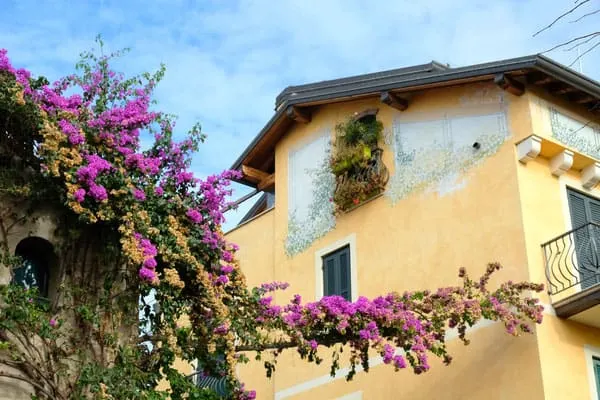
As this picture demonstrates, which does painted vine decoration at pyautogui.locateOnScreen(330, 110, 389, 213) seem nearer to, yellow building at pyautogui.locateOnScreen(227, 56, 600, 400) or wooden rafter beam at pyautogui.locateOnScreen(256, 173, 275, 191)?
yellow building at pyautogui.locateOnScreen(227, 56, 600, 400)

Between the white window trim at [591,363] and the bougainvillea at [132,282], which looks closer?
the bougainvillea at [132,282]

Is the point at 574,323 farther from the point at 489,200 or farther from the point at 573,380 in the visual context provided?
the point at 489,200

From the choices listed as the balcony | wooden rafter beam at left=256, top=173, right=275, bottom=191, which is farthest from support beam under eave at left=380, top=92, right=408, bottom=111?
wooden rafter beam at left=256, top=173, right=275, bottom=191

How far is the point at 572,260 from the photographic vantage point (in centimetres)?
1409

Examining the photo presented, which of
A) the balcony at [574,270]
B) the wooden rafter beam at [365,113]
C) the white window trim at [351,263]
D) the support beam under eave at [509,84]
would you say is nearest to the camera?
the balcony at [574,270]

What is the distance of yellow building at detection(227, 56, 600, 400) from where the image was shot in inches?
547

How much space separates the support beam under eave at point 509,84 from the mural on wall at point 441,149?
1.37ft

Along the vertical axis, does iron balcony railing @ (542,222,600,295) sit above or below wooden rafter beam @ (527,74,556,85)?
below

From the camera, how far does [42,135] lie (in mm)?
11492

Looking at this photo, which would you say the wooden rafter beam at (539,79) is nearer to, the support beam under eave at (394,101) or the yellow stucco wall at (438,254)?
the yellow stucco wall at (438,254)

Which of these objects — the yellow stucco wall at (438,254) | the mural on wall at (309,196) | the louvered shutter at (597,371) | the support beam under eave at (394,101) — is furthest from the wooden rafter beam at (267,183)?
the louvered shutter at (597,371)

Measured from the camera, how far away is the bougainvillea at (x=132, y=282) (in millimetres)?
11242

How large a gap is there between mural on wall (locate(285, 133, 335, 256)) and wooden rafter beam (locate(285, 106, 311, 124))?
523 millimetres

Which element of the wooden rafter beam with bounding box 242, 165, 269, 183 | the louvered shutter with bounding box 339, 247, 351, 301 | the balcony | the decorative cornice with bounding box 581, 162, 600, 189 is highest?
the wooden rafter beam with bounding box 242, 165, 269, 183
